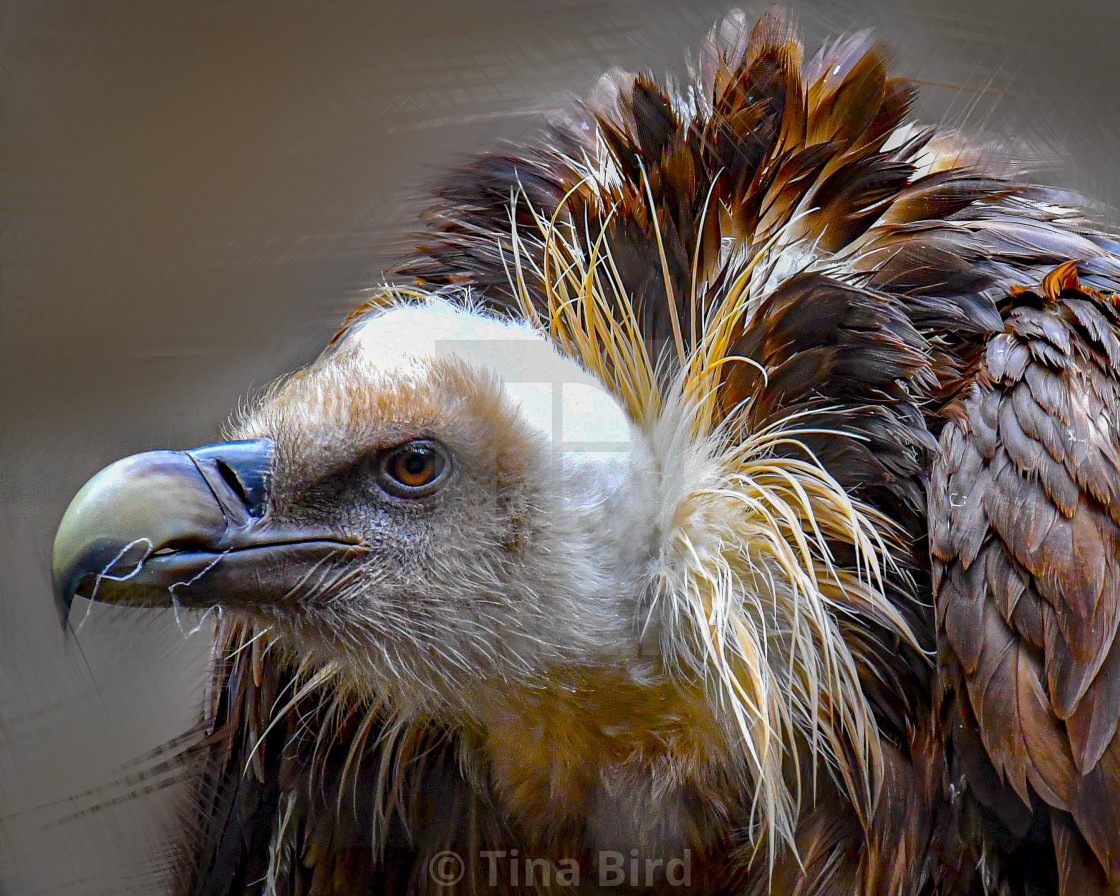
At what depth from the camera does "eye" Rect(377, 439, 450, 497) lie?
89cm

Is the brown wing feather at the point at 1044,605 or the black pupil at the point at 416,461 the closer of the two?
the brown wing feather at the point at 1044,605

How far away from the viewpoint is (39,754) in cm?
97

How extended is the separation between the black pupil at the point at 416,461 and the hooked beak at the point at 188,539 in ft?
0.25

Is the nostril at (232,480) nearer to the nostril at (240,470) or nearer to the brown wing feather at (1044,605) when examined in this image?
the nostril at (240,470)

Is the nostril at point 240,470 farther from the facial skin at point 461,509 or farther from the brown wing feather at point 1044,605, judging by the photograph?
the brown wing feather at point 1044,605

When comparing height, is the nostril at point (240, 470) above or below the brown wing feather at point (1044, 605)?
above

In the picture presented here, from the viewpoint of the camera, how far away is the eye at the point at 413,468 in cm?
89

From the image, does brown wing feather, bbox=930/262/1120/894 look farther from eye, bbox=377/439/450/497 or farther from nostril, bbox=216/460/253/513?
nostril, bbox=216/460/253/513

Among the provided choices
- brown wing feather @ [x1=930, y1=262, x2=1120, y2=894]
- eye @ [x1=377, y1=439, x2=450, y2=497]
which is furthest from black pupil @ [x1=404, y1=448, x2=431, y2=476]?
brown wing feather @ [x1=930, y1=262, x2=1120, y2=894]

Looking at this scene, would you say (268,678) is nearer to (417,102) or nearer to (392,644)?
(392,644)

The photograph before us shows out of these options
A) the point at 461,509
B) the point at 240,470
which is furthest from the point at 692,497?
the point at 240,470

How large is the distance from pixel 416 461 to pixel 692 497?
9.1 inches

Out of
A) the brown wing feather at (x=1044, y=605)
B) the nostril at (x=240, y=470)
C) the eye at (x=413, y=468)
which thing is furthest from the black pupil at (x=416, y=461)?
the brown wing feather at (x=1044, y=605)

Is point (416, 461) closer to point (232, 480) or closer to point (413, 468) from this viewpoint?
point (413, 468)
